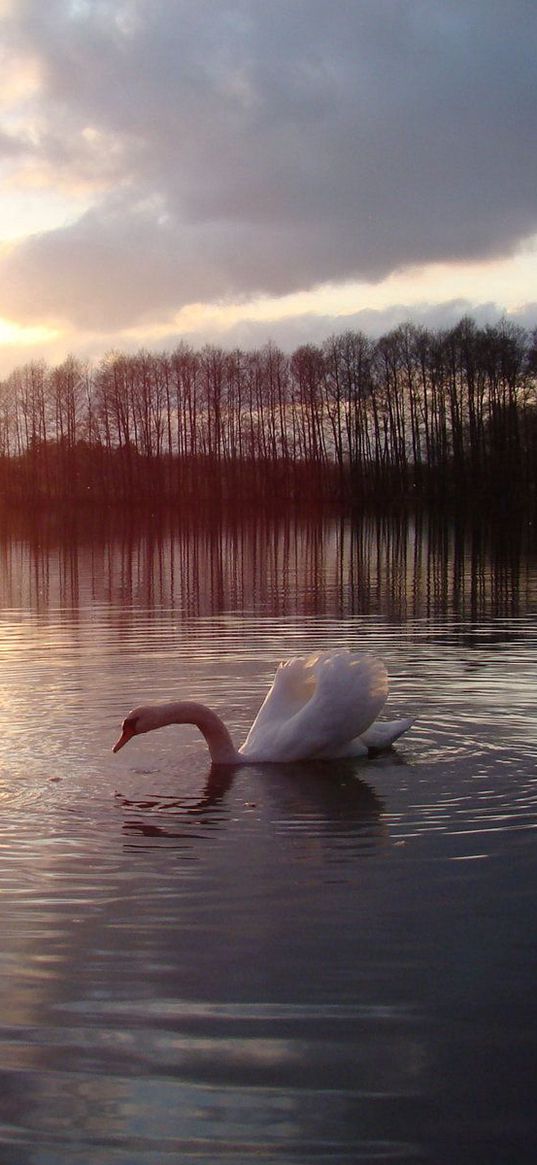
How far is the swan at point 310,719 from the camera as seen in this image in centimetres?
1020

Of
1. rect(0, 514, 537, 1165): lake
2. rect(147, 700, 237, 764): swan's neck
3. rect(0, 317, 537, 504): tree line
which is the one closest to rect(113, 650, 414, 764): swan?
rect(147, 700, 237, 764): swan's neck

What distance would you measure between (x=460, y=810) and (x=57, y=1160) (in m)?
4.78

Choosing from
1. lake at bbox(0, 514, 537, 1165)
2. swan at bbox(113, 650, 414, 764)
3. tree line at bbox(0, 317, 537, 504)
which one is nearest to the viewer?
lake at bbox(0, 514, 537, 1165)

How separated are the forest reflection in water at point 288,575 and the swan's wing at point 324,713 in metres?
11.1

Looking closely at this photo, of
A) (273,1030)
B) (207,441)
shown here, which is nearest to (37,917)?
(273,1030)

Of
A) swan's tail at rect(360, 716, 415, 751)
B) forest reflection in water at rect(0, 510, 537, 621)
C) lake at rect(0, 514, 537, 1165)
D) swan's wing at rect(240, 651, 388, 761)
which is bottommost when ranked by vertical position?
lake at rect(0, 514, 537, 1165)

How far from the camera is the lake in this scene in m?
4.59

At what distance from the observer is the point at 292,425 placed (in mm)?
121000

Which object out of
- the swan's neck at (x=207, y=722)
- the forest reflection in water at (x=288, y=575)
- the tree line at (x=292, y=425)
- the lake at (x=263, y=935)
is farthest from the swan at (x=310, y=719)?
the tree line at (x=292, y=425)

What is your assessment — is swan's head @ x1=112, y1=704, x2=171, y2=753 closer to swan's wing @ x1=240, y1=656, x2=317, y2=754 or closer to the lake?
the lake

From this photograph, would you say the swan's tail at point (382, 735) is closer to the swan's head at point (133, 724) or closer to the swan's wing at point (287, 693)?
the swan's wing at point (287, 693)

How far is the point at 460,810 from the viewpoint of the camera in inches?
338

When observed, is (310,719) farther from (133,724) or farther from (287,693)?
(133,724)

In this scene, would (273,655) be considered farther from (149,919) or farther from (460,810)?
(149,919)
